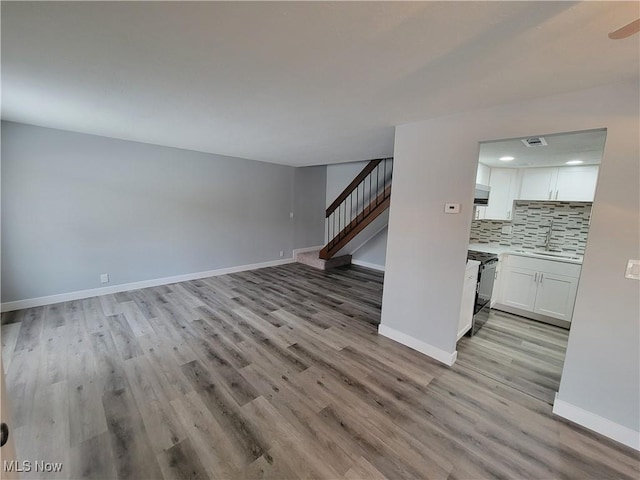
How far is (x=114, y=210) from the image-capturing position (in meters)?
Answer: 3.86

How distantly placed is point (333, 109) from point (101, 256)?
13.0 ft

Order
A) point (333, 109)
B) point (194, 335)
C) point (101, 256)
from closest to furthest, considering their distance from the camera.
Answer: point (333, 109), point (194, 335), point (101, 256)

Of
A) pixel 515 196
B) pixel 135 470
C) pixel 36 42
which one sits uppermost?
pixel 36 42

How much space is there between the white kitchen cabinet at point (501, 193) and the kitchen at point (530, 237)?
13 mm

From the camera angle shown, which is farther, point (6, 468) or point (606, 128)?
point (606, 128)

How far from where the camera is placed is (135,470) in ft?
4.80

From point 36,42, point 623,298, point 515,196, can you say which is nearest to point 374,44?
point 36,42

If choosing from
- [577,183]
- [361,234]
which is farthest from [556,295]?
[361,234]

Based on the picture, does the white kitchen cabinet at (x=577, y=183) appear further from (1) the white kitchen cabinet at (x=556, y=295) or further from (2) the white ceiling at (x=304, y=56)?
(2) the white ceiling at (x=304, y=56)

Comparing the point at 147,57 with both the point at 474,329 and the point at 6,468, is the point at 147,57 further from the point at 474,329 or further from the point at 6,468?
the point at 474,329

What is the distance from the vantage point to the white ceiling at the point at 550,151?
2.41 meters

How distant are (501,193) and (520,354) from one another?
2373 millimetres

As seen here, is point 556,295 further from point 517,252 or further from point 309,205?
point 309,205

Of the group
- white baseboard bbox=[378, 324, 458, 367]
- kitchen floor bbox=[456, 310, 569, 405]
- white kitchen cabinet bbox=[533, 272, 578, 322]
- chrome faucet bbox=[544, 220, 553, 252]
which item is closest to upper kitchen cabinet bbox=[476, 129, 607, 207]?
chrome faucet bbox=[544, 220, 553, 252]
